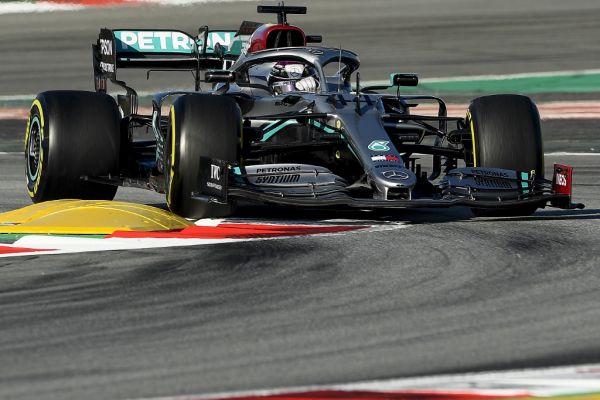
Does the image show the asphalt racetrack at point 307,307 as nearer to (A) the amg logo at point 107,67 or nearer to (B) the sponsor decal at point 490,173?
(B) the sponsor decal at point 490,173

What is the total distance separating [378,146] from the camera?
984cm

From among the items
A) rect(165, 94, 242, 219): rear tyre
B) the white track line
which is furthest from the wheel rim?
the white track line

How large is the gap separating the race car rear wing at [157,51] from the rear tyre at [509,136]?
3442mm

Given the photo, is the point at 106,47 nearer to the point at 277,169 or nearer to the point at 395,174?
the point at 277,169

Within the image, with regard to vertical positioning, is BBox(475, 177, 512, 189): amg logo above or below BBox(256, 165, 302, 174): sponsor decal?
below

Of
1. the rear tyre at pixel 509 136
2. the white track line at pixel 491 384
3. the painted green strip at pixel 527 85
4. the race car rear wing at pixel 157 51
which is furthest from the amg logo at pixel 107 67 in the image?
the white track line at pixel 491 384

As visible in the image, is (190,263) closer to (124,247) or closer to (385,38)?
(124,247)

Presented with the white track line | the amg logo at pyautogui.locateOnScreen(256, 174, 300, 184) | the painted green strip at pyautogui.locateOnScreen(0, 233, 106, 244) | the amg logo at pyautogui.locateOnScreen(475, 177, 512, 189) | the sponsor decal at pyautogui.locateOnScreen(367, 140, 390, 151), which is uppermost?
the sponsor decal at pyautogui.locateOnScreen(367, 140, 390, 151)

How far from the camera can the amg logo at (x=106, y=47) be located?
41.6 ft

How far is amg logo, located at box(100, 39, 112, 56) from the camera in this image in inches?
500

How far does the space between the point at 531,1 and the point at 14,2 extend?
29.2ft

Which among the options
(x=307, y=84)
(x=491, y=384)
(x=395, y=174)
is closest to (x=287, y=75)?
(x=307, y=84)

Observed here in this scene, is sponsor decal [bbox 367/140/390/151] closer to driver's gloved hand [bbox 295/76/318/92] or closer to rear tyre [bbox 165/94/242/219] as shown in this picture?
rear tyre [bbox 165/94/242/219]

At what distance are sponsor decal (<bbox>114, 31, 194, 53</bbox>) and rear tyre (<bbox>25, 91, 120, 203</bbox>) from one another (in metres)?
2.12
